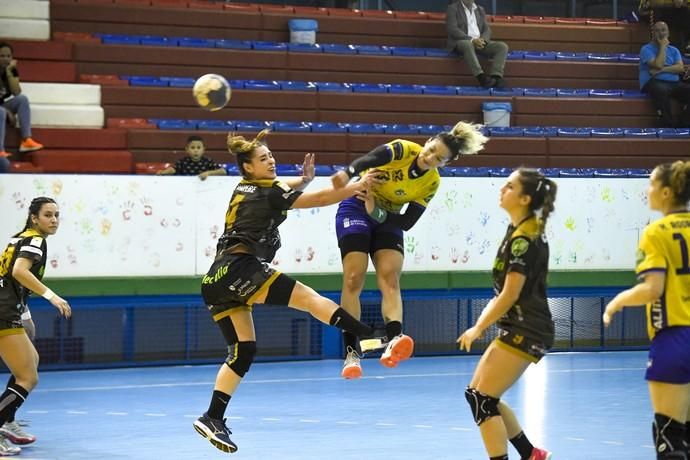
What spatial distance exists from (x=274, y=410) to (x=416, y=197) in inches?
122

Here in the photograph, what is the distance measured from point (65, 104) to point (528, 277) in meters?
10.3

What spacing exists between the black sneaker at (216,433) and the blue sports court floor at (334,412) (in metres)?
0.80

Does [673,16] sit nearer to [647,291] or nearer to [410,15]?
[410,15]

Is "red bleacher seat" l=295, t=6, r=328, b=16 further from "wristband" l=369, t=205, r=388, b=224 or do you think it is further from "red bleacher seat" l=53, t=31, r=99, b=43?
"wristband" l=369, t=205, r=388, b=224

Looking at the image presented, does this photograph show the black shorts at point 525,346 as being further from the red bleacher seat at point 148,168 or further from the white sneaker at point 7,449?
the red bleacher seat at point 148,168

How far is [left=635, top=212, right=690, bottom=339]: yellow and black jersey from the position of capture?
20.0 ft

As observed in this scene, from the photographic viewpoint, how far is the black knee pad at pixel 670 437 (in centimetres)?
618

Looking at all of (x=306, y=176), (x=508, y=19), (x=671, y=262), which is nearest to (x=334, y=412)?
(x=306, y=176)

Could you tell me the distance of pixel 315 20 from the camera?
18.3 meters

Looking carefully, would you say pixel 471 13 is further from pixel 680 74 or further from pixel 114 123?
Result: pixel 114 123

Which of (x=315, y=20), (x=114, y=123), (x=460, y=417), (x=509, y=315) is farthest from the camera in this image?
(x=315, y=20)

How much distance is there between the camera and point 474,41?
1798 cm

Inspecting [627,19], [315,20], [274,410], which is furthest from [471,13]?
[274,410]

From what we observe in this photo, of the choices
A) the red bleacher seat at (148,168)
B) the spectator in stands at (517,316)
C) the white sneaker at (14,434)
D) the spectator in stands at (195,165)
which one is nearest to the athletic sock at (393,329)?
the spectator in stands at (517,316)
